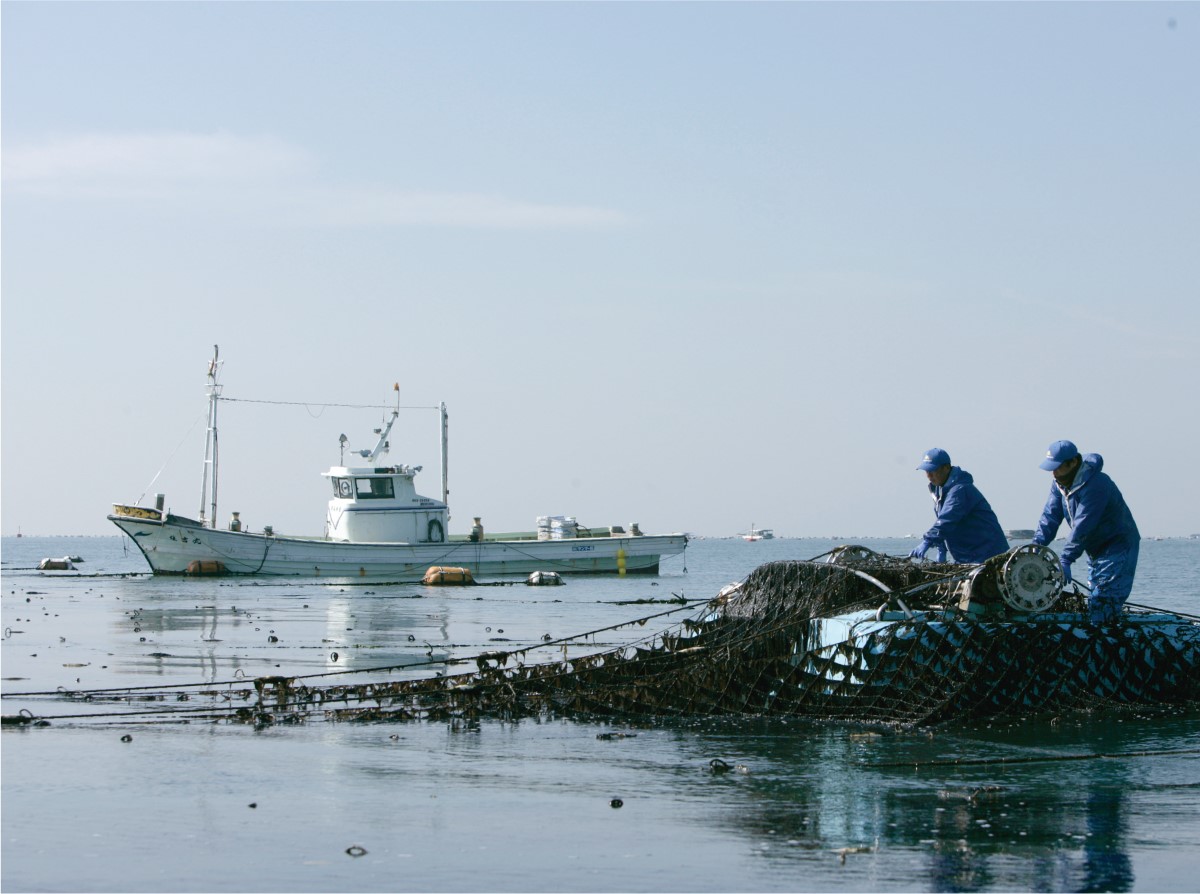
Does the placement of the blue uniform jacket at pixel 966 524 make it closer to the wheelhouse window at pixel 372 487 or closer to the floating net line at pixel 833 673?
the floating net line at pixel 833 673

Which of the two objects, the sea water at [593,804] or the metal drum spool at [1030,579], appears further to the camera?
the metal drum spool at [1030,579]

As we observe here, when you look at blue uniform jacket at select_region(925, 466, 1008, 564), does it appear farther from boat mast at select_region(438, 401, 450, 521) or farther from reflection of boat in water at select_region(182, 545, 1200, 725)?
boat mast at select_region(438, 401, 450, 521)

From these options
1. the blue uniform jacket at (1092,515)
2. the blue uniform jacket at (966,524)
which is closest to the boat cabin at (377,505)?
the blue uniform jacket at (966,524)

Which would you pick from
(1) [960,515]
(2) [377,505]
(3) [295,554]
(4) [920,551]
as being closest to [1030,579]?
(1) [960,515]

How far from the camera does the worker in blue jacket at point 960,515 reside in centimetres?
1266

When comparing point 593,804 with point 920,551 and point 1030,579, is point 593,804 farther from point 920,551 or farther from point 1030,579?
point 920,551

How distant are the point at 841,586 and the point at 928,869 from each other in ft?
18.9

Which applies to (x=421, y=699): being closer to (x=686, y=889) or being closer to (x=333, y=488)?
(x=686, y=889)

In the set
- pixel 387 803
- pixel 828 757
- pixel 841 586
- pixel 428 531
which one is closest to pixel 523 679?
pixel 841 586

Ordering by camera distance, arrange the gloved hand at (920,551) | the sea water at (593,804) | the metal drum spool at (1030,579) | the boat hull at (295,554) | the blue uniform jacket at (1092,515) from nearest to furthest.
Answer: the sea water at (593,804)
the metal drum spool at (1030,579)
the blue uniform jacket at (1092,515)
the gloved hand at (920,551)
the boat hull at (295,554)

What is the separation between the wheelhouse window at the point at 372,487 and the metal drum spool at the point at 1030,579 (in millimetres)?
39309

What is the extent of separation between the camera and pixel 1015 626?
1149 centimetres

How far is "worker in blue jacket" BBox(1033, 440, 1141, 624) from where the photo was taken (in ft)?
38.6

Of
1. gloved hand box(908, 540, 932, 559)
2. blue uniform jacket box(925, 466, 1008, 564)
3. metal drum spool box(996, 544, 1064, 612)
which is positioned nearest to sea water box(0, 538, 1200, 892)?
metal drum spool box(996, 544, 1064, 612)
